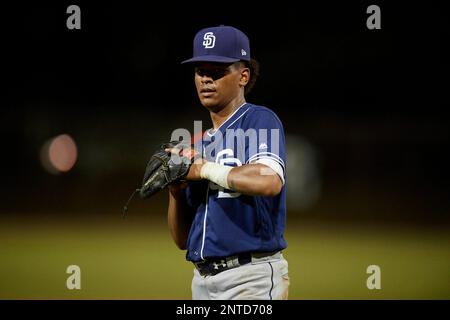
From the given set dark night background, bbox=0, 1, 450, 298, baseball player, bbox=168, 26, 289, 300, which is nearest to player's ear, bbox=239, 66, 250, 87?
baseball player, bbox=168, 26, 289, 300

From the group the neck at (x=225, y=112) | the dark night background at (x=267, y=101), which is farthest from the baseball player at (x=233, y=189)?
the dark night background at (x=267, y=101)

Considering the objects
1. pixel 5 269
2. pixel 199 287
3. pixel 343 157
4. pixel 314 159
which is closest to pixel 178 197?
pixel 199 287

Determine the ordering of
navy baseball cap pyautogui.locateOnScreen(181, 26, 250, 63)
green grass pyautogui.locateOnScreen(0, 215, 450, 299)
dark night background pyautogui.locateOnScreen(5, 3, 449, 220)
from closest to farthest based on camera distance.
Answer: navy baseball cap pyautogui.locateOnScreen(181, 26, 250, 63), green grass pyautogui.locateOnScreen(0, 215, 450, 299), dark night background pyautogui.locateOnScreen(5, 3, 449, 220)

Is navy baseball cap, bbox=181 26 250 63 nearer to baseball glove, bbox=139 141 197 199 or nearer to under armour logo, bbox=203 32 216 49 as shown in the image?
under armour logo, bbox=203 32 216 49

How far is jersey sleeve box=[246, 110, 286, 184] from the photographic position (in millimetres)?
2133

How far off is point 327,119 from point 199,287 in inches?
394

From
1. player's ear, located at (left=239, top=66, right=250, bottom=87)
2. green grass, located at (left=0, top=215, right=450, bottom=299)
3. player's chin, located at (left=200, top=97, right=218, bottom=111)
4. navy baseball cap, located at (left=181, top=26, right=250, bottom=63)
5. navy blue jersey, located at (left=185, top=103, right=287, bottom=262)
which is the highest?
navy baseball cap, located at (left=181, top=26, right=250, bottom=63)

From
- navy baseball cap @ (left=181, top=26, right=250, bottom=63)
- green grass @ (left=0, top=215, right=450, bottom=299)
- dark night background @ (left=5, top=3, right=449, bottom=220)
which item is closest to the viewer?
navy baseball cap @ (left=181, top=26, right=250, bottom=63)

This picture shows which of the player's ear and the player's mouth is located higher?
the player's ear

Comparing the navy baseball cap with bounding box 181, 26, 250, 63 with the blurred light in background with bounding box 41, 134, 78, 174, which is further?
the blurred light in background with bounding box 41, 134, 78, 174

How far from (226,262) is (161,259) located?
4774 mm

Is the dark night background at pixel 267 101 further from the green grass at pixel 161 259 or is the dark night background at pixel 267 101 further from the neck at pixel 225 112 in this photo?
the neck at pixel 225 112

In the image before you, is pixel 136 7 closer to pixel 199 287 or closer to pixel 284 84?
pixel 284 84

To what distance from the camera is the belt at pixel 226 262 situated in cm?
226
